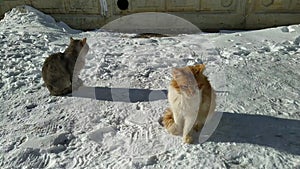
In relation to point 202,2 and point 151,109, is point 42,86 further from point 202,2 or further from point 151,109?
point 202,2

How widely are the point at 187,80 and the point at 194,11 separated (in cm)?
531

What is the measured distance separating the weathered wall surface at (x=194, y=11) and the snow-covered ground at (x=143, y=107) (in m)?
1.58

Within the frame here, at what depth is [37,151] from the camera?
2.62 meters

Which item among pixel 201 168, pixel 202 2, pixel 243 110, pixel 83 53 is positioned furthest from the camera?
pixel 202 2

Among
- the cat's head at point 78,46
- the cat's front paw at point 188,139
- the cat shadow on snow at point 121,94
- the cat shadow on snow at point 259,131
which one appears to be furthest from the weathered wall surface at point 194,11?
the cat's front paw at point 188,139

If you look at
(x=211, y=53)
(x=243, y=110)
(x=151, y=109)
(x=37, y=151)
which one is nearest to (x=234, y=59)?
(x=211, y=53)

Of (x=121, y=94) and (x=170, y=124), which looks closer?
(x=170, y=124)

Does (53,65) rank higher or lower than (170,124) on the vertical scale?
Result: higher

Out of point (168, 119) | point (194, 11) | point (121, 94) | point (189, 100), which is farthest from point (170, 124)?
point (194, 11)

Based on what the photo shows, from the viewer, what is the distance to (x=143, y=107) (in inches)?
130

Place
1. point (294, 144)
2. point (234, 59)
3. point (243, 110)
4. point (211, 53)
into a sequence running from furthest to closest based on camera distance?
point (211, 53), point (234, 59), point (243, 110), point (294, 144)

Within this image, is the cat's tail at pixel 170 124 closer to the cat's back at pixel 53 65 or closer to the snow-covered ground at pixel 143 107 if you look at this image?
the snow-covered ground at pixel 143 107

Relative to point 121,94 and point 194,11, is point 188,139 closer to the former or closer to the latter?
point 121,94

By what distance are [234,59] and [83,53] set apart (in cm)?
249
